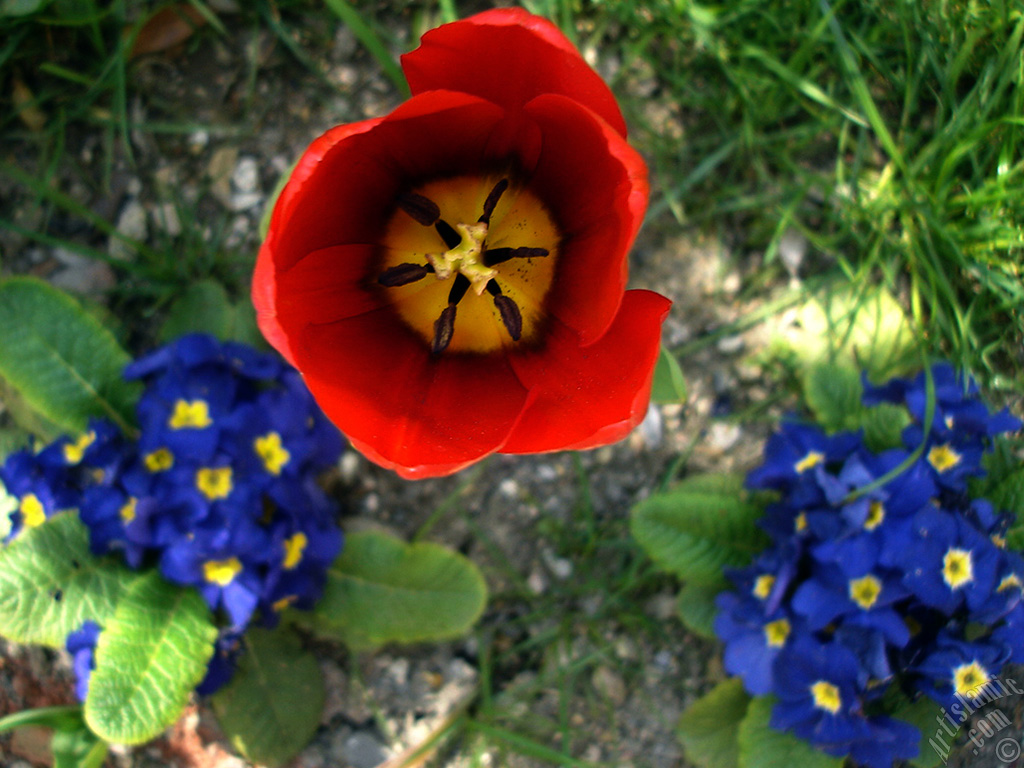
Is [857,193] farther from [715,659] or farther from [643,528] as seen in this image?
[715,659]

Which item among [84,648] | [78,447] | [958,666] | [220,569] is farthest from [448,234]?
[958,666]

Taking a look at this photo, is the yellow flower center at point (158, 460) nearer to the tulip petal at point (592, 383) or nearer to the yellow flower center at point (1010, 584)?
the tulip petal at point (592, 383)

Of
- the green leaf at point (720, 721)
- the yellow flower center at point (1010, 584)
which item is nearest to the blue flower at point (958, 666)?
the yellow flower center at point (1010, 584)

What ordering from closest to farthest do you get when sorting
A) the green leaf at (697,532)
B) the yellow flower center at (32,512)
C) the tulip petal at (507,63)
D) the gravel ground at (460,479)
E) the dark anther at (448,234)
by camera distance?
the tulip petal at (507,63) → the dark anther at (448,234) → the yellow flower center at (32,512) → the green leaf at (697,532) → the gravel ground at (460,479)

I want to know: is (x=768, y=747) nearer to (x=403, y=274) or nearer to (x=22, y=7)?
(x=403, y=274)

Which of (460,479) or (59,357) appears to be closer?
(59,357)

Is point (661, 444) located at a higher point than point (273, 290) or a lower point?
lower

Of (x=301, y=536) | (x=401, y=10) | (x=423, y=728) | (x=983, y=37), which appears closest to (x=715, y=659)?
(x=423, y=728)
